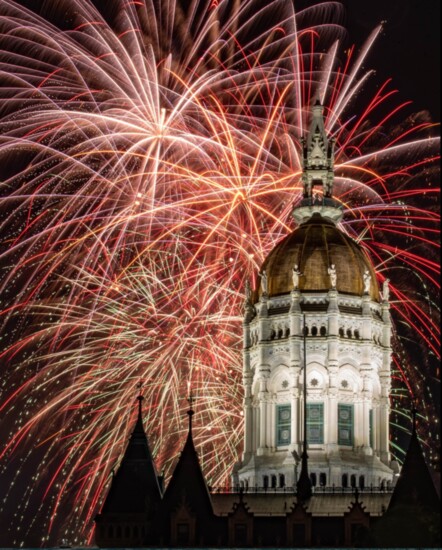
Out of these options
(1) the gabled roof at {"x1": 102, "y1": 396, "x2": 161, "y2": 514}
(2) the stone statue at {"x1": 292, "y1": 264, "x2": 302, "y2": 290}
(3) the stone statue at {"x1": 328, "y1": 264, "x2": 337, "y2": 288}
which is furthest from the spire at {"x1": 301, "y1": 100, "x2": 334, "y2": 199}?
(1) the gabled roof at {"x1": 102, "y1": 396, "x2": 161, "y2": 514}

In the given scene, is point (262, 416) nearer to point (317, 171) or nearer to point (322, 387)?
point (322, 387)

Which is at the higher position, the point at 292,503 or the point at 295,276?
the point at 295,276

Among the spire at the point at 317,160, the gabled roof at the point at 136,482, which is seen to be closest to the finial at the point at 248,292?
the spire at the point at 317,160

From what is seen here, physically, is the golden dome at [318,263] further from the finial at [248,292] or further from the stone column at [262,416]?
the stone column at [262,416]

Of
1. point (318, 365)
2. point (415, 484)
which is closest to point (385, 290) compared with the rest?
point (318, 365)

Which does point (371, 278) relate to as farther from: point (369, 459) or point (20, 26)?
point (20, 26)
